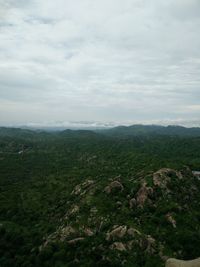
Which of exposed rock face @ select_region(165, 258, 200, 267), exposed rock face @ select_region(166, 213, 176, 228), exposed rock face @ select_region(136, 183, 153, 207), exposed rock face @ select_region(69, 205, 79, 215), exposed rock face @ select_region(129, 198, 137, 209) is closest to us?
exposed rock face @ select_region(165, 258, 200, 267)

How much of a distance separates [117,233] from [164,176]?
22.7 meters

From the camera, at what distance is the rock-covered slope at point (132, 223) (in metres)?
49.6

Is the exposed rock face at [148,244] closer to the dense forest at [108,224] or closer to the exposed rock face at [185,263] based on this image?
the dense forest at [108,224]

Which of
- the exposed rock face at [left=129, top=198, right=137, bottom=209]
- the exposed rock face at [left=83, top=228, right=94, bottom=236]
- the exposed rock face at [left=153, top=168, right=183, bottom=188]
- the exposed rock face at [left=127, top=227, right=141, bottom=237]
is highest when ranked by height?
the exposed rock face at [left=153, top=168, right=183, bottom=188]

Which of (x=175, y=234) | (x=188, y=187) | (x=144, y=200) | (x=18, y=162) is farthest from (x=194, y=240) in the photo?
(x=18, y=162)

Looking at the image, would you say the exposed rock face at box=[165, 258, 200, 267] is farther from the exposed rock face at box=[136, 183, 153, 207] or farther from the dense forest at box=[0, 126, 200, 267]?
the exposed rock face at box=[136, 183, 153, 207]

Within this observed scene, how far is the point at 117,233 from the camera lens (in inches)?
2120

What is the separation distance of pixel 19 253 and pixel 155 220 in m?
26.6

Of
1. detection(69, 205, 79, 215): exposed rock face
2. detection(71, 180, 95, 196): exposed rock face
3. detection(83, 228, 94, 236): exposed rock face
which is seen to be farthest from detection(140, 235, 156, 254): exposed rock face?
detection(71, 180, 95, 196): exposed rock face

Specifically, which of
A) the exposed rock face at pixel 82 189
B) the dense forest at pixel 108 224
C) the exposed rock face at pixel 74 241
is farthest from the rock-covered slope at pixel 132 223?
the exposed rock face at pixel 82 189

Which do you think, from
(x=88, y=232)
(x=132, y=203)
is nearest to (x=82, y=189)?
(x=132, y=203)

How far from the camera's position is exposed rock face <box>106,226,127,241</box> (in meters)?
53.3

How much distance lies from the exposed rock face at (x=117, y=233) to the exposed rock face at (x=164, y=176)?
17.2 m

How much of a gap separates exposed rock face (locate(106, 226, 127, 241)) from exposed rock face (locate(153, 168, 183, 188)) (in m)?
17.2
